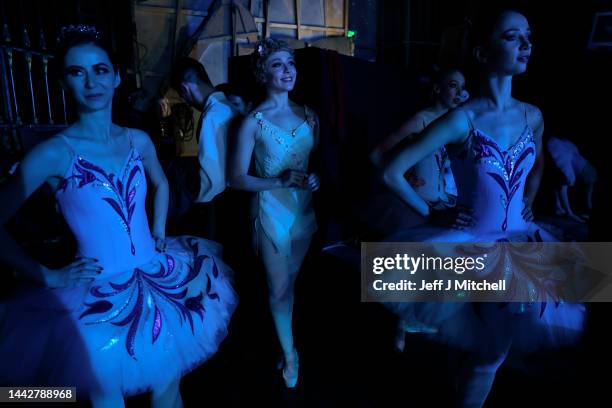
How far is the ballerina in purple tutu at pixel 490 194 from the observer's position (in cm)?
177

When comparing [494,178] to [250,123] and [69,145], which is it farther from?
[69,145]

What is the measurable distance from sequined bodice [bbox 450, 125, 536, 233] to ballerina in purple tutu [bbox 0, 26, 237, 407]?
133 cm

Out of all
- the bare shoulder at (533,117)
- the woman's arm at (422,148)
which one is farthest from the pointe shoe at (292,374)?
the bare shoulder at (533,117)

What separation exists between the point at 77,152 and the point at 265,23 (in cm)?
882

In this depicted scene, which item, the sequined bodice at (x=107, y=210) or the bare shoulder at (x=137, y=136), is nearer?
the sequined bodice at (x=107, y=210)

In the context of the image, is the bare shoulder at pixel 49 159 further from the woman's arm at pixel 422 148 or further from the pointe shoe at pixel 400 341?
the pointe shoe at pixel 400 341

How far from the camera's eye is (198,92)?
2967 mm

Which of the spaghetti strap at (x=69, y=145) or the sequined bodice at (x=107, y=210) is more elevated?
the spaghetti strap at (x=69, y=145)

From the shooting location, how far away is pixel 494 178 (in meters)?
1.87

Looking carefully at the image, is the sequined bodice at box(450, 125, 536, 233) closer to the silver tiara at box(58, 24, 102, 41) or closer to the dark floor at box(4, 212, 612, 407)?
the dark floor at box(4, 212, 612, 407)

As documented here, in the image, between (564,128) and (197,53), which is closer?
(564,128)

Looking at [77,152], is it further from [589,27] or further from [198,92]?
[589,27]

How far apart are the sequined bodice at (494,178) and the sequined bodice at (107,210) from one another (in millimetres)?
1503

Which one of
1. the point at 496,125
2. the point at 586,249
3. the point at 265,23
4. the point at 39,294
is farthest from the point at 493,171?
the point at 265,23
